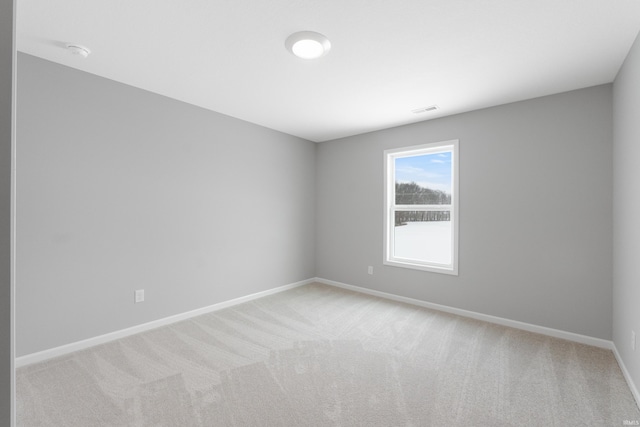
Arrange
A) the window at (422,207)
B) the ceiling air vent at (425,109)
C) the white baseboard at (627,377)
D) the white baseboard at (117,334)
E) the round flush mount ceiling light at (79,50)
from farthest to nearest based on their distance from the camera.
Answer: the window at (422,207), the ceiling air vent at (425,109), the white baseboard at (117,334), the round flush mount ceiling light at (79,50), the white baseboard at (627,377)

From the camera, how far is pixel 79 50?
2.22m

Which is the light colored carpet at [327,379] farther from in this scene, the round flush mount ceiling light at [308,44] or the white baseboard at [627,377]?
the round flush mount ceiling light at [308,44]

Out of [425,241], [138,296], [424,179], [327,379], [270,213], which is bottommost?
[327,379]

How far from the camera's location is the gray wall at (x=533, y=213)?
2.72 meters

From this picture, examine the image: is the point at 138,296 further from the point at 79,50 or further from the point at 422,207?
the point at 422,207

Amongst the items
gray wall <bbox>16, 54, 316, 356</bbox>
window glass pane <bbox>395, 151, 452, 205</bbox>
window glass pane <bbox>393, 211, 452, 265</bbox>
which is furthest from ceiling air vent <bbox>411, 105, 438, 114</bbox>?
gray wall <bbox>16, 54, 316, 356</bbox>

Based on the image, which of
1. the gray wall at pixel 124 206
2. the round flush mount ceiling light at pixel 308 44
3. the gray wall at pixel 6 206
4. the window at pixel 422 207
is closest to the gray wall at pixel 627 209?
A: the window at pixel 422 207

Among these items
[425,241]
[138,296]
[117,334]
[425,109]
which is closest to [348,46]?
[425,109]

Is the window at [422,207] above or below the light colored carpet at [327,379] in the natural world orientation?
above

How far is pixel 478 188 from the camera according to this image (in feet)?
11.2

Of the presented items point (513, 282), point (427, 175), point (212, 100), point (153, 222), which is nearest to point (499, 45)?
point (427, 175)

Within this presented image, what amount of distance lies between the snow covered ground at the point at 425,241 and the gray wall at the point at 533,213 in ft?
0.83

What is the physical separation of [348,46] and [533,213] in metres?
2.59

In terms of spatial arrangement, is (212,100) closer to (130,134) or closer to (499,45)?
(130,134)
